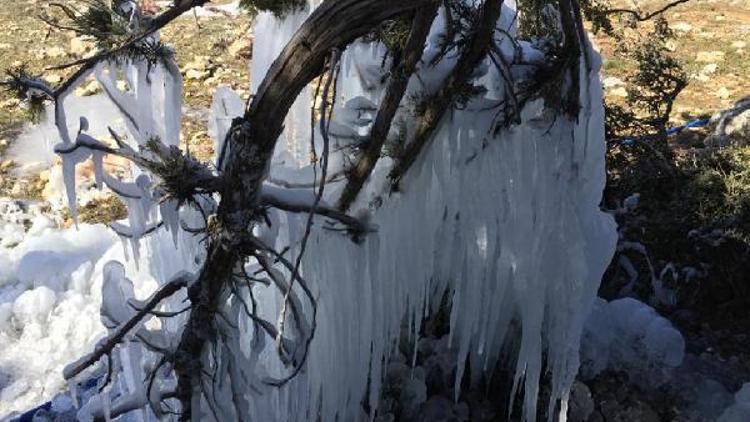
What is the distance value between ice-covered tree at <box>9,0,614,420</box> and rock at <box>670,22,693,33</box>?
8471 mm

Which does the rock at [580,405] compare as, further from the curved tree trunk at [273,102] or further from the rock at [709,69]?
the rock at [709,69]

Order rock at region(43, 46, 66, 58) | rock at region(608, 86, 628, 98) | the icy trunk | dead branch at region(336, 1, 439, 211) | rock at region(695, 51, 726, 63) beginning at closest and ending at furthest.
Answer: dead branch at region(336, 1, 439, 211)
the icy trunk
rock at region(608, 86, 628, 98)
rock at region(695, 51, 726, 63)
rock at region(43, 46, 66, 58)

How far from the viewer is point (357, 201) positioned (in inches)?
111

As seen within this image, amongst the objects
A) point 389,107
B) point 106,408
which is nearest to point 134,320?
point 106,408

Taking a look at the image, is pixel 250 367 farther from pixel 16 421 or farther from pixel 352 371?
pixel 16 421

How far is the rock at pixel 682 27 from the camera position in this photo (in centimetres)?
1073

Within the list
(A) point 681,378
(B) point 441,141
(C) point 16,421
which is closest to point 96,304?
(C) point 16,421

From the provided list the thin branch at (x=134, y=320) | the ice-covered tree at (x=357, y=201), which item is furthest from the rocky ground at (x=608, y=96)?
the thin branch at (x=134, y=320)

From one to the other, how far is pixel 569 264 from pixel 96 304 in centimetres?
354

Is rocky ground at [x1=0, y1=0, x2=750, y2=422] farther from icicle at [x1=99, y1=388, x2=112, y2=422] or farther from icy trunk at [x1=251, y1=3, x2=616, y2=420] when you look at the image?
icicle at [x1=99, y1=388, x2=112, y2=422]

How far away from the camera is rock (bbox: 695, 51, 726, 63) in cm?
960

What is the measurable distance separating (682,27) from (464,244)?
29.8 feet

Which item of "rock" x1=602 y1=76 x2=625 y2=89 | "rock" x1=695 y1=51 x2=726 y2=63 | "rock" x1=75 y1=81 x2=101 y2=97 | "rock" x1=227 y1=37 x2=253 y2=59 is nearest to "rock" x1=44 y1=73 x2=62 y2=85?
"rock" x1=75 y1=81 x2=101 y2=97

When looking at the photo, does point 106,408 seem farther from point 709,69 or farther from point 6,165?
point 709,69
